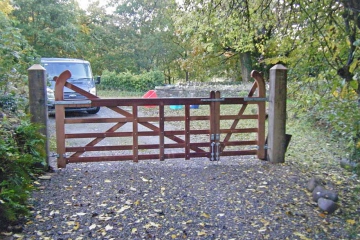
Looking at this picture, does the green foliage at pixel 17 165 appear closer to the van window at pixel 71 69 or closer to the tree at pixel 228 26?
the tree at pixel 228 26

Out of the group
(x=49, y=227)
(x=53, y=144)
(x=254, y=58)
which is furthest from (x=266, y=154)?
(x=254, y=58)

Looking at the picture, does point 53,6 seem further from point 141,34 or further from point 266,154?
point 266,154

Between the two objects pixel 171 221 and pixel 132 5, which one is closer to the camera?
pixel 171 221

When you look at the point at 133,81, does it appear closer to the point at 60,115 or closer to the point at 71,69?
the point at 71,69

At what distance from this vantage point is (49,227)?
3.32 metres

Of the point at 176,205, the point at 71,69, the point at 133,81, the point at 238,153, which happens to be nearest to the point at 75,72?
the point at 71,69

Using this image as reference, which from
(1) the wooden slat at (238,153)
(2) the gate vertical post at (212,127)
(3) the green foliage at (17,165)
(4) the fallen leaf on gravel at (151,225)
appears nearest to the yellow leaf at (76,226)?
(3) the green foliage at (17,165)

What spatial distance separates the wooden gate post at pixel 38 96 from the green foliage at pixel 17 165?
0.15 metres

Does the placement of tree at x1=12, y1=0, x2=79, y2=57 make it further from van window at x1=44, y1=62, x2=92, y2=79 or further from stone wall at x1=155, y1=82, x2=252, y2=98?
Result: van window at x1=44, y1=62, x2=92, y2=79

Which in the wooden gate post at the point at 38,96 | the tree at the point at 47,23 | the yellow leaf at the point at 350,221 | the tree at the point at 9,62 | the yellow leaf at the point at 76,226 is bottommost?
the yellow leaf at the point at 350,221

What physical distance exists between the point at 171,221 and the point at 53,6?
18472 millimetres

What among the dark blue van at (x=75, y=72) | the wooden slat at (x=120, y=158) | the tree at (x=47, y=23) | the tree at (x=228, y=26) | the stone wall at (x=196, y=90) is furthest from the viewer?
the tree at (x=47, y=23)

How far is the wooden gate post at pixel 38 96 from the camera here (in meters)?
4.75

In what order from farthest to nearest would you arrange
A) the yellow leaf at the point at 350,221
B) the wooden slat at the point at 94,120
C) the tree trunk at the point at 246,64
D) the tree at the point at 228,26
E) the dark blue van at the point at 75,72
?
the tree trunk at the point at 246,64, the dark blue van at the point at 75,72, the tree at the point at 228,26, the wooden slat at the point at 94,120, the yellow leaf at the point at 350,221
